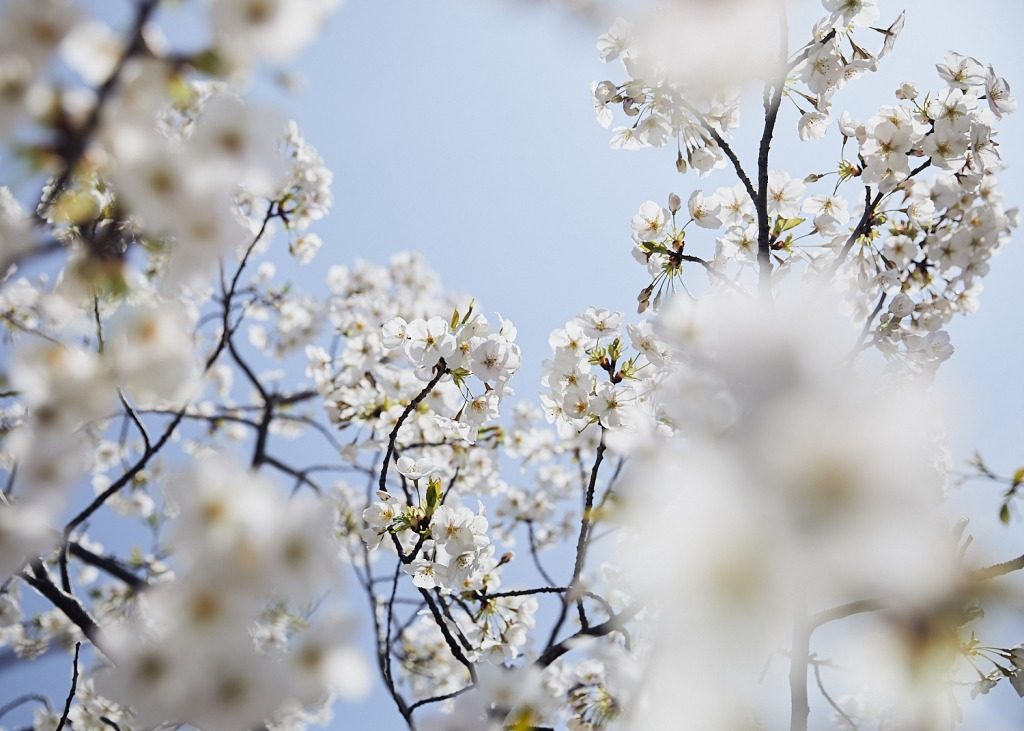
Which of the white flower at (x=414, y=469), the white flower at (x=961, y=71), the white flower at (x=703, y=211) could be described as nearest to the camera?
the white flower at (x=414, y=469)

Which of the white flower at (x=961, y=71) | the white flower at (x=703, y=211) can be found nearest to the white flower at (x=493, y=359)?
the white flower at (x=703, y=211)

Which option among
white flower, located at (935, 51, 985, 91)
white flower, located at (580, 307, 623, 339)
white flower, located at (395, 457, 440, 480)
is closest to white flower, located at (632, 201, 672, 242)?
white flower, located at (580, 307, 623, 339)

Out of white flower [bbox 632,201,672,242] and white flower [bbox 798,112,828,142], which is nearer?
white flower [bbox 632,201,672,242]

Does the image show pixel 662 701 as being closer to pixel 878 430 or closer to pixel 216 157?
pixel 878 430

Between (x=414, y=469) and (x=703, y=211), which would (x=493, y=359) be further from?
(x=703, y=211)

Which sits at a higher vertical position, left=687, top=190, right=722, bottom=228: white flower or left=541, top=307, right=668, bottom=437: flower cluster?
left=687, top=190, right=722, bottom=228: white flower

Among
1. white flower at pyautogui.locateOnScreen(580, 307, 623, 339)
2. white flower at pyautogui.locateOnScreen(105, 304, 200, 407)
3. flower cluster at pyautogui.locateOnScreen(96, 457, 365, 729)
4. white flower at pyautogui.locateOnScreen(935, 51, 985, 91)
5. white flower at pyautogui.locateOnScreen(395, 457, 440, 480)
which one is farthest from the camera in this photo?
white flower at pyautogui.locateOnScreen(935, 51, 985, 91)

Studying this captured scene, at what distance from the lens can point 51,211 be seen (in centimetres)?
105

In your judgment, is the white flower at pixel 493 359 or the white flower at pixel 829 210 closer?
the white flower at pixel 493 359

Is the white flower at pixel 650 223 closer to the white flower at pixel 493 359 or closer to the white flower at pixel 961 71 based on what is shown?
the white flower at pixel 493 359

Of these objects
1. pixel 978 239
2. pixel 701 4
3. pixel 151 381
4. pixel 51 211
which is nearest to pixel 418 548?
pixel 151 381

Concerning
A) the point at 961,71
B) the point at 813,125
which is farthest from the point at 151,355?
the point at 961,71

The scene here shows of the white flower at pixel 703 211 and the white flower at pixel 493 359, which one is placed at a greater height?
the white flower at pixel 703 211

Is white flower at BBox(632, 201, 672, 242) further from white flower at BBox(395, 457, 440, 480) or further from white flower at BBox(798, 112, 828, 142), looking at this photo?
white flower at BBox(395, 457, 440, 480)
